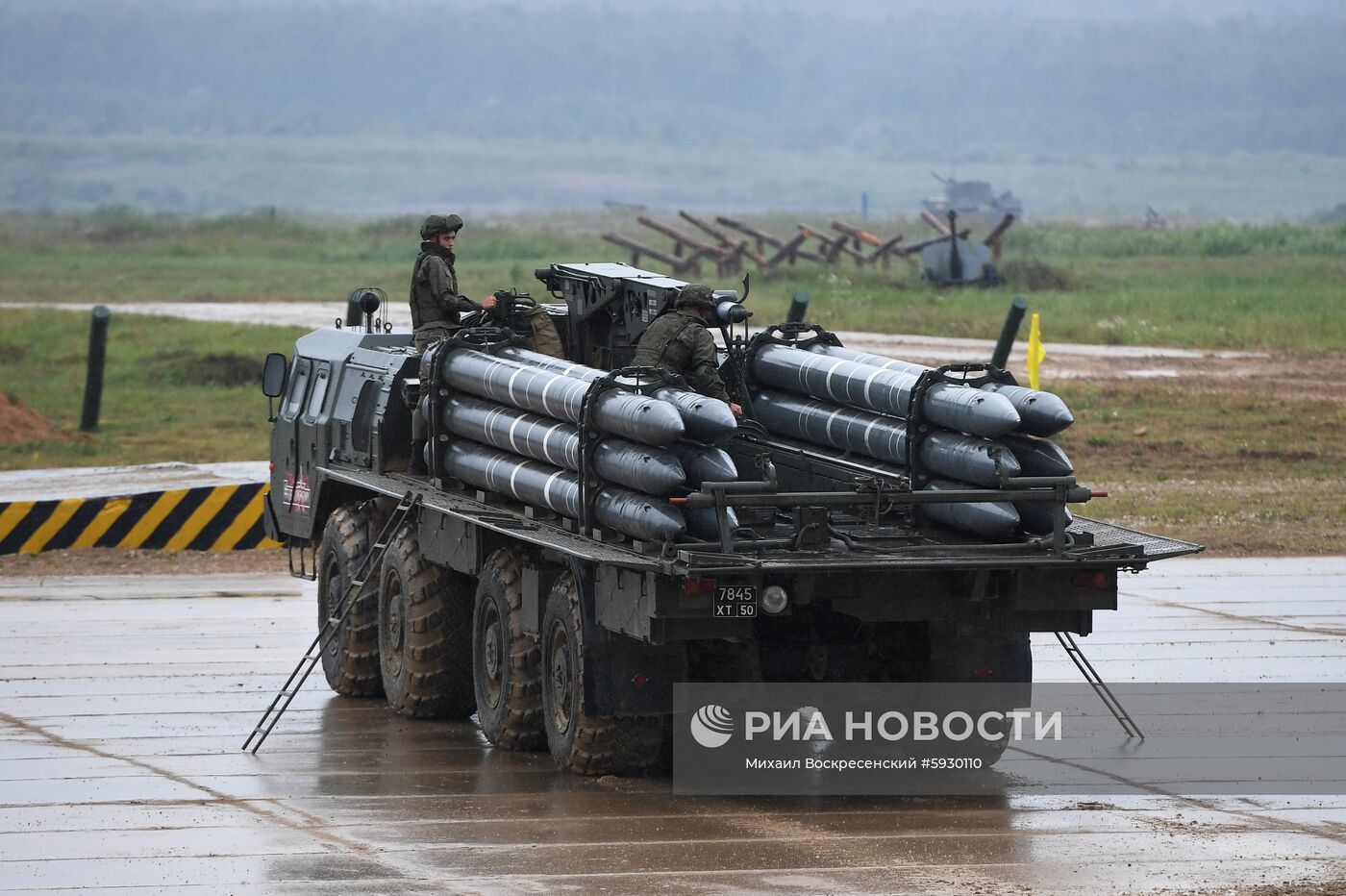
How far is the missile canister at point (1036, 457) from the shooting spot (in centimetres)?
1207

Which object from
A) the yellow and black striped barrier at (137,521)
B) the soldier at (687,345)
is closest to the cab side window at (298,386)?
the yellow and black striped barrier at (137,521)

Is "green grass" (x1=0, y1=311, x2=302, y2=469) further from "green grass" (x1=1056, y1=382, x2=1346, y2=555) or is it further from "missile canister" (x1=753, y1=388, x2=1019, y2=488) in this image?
"missile canister" (x1=753, y1=388, x2=1019, y2=488)

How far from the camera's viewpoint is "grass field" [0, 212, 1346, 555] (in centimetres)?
2500

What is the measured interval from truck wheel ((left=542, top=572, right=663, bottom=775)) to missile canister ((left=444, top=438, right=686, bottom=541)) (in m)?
0.41

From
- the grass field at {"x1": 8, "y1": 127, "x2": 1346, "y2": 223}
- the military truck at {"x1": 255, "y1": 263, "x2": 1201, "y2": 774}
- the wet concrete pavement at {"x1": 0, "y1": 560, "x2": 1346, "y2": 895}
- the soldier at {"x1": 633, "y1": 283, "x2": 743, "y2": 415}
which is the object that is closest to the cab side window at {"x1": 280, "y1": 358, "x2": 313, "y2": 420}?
the military truck at {"x1": 255, "y1": 263, "x2": 1201, "y2": 774}

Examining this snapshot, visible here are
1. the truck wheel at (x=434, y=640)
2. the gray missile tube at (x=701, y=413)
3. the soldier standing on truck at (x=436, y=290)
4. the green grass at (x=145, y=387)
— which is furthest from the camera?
the green grass at (x=145, y=387)

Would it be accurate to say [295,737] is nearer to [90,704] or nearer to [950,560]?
[90,704]

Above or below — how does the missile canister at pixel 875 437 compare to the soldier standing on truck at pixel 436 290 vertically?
below

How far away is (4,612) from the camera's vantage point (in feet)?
60.5

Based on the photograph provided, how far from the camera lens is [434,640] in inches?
555

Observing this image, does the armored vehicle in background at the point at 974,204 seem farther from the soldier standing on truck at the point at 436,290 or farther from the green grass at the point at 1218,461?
the soldier standing on truck at the point at 436,290

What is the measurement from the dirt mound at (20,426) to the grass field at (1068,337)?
0.83 ft

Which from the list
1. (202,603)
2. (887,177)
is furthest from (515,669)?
(887,177)

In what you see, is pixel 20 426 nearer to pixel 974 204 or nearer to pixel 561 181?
pixel 974 204
